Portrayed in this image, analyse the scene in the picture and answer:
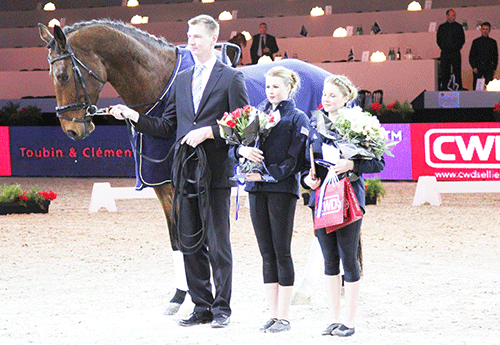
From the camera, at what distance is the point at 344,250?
4.18 m

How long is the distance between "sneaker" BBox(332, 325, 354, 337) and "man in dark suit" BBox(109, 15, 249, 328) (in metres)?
0.70

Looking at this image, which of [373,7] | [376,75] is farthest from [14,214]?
[373,7]

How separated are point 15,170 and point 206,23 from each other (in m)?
11.6

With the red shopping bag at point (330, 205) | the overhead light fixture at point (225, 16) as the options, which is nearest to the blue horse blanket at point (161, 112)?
the red shopping bag at point (330, 205)

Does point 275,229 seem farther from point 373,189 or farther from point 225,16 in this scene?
point 225,16

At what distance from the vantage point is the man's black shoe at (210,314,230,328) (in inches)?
174

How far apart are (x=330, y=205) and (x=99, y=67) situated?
6.01ft

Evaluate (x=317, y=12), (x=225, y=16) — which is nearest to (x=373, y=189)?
(x=317, y=12)

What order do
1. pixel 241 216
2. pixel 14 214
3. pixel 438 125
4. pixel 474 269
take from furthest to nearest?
pixel 438 125, pixel 14 214, pixel 241 216, pixel 474 269

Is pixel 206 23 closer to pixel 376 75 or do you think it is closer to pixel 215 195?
pixel 215 195

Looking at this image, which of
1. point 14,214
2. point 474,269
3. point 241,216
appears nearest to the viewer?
point 474,269

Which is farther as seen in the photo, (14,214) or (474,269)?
(14,214)

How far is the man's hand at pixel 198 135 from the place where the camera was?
14.3 feet

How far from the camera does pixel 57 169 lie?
14719mm
